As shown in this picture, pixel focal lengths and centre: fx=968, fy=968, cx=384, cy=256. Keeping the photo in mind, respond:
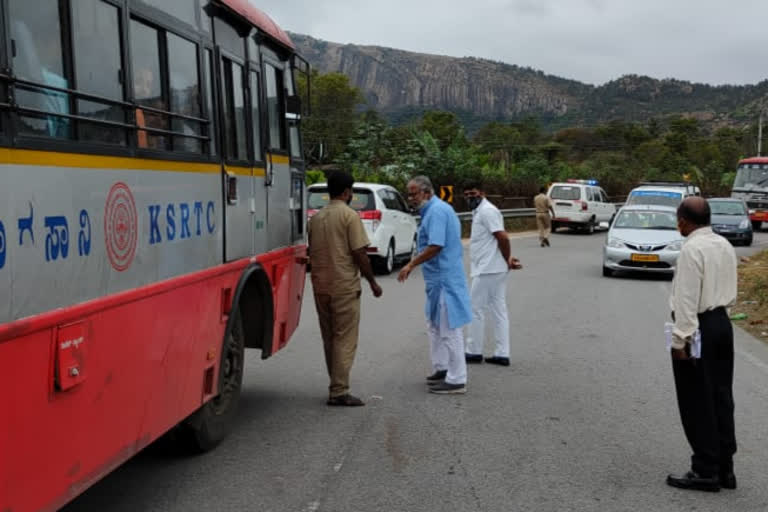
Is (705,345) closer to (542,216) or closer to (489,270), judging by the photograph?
(489,270)

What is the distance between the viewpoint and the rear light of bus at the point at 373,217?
1853 centimetres

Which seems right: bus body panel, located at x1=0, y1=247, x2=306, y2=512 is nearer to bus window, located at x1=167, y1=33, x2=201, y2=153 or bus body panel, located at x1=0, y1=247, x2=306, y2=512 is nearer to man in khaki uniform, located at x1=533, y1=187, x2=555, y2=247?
bus window, located at x1=167, y1=33, x2=201, y2=153

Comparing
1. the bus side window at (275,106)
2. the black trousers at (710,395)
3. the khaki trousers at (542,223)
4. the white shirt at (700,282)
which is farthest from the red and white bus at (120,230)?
the khaki trousers at (542,223)

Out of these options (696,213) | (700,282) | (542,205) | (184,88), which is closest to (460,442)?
(700,282)

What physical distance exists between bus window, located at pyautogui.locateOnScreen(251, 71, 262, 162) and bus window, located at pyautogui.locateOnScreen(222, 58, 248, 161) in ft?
0.78

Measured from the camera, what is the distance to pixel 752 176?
142 ft

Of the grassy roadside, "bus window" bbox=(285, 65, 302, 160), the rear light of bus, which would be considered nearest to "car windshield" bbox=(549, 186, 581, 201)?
the grassy roadside

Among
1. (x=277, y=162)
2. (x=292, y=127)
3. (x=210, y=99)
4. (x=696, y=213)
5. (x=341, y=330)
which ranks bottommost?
(x=341, y=330)

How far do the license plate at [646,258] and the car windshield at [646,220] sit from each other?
1134 mm

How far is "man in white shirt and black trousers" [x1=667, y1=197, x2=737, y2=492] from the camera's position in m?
5.32

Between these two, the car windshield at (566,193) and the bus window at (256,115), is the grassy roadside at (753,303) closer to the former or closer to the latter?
the bus window at (256,115)

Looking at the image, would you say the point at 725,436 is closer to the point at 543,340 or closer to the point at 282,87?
the point at 282,87

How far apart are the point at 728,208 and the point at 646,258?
616 inches

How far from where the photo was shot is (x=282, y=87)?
25.8 feet
